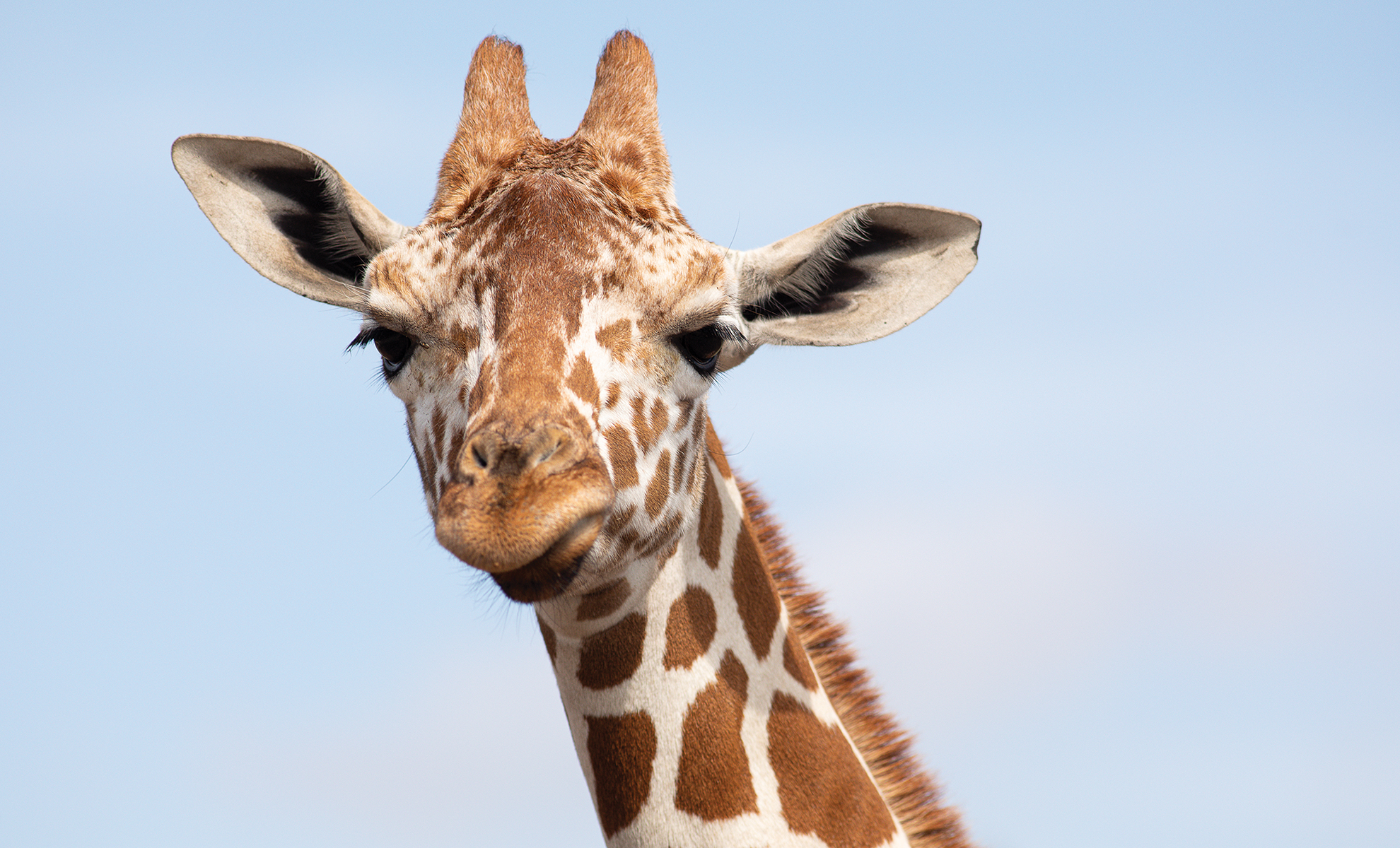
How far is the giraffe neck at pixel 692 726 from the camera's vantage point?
651 centimetres

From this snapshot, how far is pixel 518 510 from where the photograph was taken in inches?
210

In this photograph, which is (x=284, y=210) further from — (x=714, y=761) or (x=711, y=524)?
(x=714, y=761)

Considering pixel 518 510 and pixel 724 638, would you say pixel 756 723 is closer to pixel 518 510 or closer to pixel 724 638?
pixel 724 638

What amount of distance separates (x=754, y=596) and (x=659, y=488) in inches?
47.5

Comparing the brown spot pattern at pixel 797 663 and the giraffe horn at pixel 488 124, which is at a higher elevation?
the giraffe horn at pixel 488 124

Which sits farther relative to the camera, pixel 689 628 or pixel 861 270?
pixel 861 270

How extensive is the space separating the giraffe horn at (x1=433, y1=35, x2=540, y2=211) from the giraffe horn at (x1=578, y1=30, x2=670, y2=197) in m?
0.41

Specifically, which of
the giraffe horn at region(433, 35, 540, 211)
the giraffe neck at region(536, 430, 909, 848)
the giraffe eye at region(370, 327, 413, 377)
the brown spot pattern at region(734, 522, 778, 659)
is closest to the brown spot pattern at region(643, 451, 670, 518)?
the giraffe neck at region(536, 430, 909, 848)

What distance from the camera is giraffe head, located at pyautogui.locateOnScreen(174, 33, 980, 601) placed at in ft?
18.5

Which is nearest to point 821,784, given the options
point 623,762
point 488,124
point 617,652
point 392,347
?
point 623,762

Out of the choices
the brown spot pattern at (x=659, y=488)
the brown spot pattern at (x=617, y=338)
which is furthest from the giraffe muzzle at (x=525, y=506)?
the brown spot pattern at (x=617, y=338)

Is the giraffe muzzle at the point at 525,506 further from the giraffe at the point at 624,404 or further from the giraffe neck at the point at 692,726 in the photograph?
the giraffe neck at the point at 692,726

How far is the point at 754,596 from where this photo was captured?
7.34 meters

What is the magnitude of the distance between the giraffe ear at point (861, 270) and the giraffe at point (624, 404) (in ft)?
0.05
